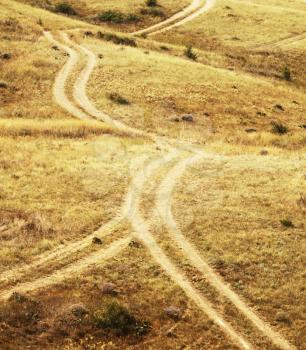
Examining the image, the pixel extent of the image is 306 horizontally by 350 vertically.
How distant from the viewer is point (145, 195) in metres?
36.8

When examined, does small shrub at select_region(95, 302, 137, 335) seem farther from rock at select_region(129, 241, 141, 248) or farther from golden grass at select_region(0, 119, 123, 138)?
golden grass at select_region(0, 119, 123, 138)

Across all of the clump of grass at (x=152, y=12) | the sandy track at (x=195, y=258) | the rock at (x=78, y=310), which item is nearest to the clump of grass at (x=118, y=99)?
the sandy track at (x=195, y=258)

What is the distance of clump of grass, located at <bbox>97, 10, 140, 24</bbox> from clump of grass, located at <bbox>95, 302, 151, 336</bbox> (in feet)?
223

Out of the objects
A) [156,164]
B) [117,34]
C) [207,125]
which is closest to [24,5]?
[117,34]

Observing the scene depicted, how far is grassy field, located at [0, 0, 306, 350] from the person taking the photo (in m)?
25.8

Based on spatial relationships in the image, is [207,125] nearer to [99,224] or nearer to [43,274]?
[99,224]

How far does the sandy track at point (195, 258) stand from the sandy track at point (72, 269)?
9.16ft

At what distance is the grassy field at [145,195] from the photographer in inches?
1016

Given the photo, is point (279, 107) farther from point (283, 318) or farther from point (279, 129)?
point (283, 318)

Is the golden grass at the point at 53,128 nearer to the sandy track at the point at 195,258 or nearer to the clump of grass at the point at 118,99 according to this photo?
the clump of grass at the point at 118,99

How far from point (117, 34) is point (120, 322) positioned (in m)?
60.7

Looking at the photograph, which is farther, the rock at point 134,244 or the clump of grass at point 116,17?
the clump of grass at point 116,17

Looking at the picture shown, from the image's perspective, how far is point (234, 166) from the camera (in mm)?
41625

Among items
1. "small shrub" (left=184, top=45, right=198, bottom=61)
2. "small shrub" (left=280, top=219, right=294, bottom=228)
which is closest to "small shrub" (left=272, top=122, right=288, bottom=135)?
"small shrub" (left=280, top=219, right=294, bottom=228)
